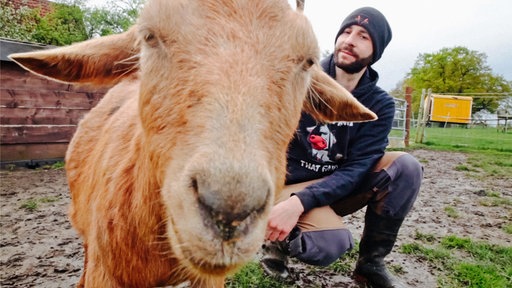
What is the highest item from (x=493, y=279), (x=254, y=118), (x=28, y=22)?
(x=28, y=22)

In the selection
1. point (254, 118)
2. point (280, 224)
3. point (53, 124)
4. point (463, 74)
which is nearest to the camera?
point (254, 118)

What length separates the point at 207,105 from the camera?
151 cm

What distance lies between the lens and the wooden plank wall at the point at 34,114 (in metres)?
8.56

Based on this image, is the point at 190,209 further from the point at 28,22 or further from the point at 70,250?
the point at 28,22

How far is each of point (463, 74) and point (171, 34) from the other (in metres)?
76.7

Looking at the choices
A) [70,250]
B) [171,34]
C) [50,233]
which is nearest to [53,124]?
[50,233]

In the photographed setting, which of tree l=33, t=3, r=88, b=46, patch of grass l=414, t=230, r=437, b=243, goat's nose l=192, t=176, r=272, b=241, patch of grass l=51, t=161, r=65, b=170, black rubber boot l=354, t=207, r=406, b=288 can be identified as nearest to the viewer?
goat's nose l=192, t=176, r=272, b=241

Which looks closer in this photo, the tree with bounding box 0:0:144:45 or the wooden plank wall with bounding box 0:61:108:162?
the wooden plank wall with bounding box 0:61:108:162

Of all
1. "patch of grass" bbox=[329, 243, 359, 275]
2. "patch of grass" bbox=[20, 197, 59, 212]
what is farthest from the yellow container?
"patch of grass" bbox=[20, 197, 59, 212]

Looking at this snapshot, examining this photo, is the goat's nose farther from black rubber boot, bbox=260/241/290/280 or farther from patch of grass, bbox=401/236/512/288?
patch of grass, bbox=401/236/512/288

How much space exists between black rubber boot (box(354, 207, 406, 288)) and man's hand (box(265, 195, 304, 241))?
97 centimetres

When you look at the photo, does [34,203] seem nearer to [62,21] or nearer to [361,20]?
[361,20]

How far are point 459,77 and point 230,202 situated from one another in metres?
76.6

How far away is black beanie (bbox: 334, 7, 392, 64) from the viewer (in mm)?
3553
